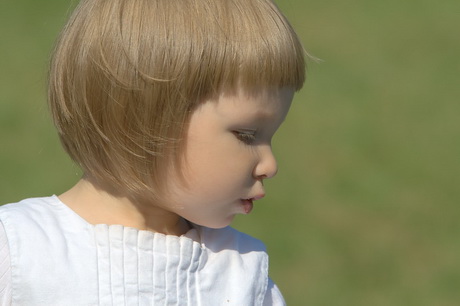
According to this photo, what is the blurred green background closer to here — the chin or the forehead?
the chin

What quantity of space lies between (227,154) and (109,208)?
0.32m

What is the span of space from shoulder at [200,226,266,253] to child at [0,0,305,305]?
0.10m

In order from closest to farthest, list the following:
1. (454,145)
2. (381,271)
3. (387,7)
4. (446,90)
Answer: (381,271)
(454,145)
(446,90)
(387,7)

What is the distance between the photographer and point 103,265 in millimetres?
2135

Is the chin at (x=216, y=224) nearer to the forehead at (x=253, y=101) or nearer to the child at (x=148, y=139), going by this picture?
the child at (x=148, y=139)

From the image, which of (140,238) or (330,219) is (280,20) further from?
(330,219)

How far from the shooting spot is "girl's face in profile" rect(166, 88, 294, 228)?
2.09 metres

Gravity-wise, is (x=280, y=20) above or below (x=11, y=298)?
above

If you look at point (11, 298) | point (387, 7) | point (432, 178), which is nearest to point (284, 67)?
point (11, 298)

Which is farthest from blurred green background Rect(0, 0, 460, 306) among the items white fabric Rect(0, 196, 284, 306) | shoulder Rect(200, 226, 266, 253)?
white fabric Rect(0, 196, 284, 306)

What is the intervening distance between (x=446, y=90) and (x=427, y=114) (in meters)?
0.38

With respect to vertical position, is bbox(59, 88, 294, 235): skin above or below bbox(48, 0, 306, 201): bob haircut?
below

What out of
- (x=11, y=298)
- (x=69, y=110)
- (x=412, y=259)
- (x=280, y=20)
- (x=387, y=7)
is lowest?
(x=412, y=259)

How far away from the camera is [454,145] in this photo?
599cm
